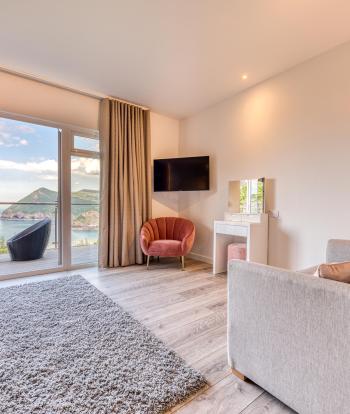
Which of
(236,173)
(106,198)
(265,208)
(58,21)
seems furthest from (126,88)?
(265,208)

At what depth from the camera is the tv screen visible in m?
3.96

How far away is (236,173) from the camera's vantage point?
363 centimetres

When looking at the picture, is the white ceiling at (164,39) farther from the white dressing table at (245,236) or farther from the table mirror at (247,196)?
the white dressing table at (245,236)

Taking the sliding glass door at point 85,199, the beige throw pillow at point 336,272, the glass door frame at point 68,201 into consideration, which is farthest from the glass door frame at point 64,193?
the beige throw pillow at point 336,272

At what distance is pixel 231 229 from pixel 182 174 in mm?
1395

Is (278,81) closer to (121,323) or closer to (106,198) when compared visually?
(106,198)

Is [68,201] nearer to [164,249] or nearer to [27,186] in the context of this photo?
[27,186]

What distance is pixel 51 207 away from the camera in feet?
11.8

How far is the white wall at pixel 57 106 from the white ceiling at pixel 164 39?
232 mm

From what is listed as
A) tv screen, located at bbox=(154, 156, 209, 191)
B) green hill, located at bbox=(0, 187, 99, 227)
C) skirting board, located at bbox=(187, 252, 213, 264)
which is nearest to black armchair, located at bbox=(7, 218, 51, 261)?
green hill, located at bbox=(0, 187, 99, 227)

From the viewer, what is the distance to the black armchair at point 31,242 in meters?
3.61

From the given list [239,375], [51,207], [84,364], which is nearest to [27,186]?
[51,207]

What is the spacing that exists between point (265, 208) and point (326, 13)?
2110 millimetres

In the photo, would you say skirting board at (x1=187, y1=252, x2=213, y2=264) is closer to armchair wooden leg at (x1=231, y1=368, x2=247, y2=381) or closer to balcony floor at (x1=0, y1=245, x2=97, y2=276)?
balcony floor at (x1=0, y1=245, x2=97, y2=276)
